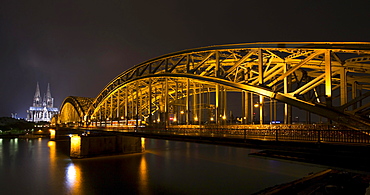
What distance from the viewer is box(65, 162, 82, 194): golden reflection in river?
1074 inches

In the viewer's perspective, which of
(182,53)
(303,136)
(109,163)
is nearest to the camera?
(303,136)

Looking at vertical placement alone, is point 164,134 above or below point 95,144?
above

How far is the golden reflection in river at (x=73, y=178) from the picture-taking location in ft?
89.5

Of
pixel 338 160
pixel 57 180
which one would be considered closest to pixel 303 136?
pixel 338 160

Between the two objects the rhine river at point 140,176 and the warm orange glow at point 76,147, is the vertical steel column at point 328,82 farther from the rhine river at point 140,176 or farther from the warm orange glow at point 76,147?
the warm orange glow at point 76,147

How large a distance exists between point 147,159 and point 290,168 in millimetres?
21400

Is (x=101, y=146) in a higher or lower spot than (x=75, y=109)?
lower

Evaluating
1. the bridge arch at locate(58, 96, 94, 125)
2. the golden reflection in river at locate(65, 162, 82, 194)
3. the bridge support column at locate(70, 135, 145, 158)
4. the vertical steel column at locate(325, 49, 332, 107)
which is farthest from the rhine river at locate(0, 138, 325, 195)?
the bridge arch at locate(58, 96, 94, 125)

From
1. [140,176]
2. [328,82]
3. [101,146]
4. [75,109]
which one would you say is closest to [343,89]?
[328,82]

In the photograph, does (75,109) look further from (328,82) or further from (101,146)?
(328,82)

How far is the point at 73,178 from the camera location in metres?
31.8

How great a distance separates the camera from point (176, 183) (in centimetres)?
2920

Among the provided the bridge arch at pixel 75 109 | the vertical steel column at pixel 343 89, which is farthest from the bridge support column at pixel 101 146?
the bridge arch at pixel 75 109

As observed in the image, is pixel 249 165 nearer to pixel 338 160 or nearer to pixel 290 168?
pixel 290 168
